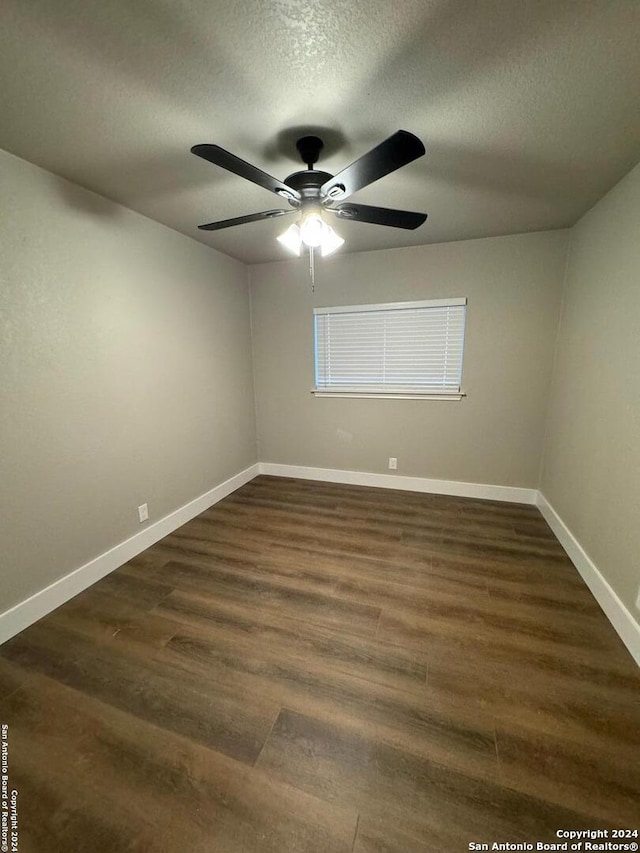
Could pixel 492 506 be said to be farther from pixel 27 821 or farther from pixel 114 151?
pixel 114 151

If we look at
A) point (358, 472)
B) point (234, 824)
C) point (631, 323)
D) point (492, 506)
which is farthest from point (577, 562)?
point (234, 824)

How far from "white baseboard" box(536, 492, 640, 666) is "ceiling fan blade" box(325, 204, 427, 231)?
2223mm

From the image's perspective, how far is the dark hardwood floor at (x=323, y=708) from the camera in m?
0.98

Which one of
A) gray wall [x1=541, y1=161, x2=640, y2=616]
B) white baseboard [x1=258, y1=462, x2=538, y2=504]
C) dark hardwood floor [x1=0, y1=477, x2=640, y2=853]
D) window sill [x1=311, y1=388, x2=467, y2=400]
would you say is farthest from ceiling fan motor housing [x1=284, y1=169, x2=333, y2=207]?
white baseboard [x1=258, y1=462, x2=538, y2=504]

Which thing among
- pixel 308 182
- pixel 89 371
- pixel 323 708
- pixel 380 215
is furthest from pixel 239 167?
pixel 323 708

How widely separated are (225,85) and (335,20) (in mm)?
466

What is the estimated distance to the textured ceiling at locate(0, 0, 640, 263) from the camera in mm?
945

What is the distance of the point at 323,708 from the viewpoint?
1.29 metres

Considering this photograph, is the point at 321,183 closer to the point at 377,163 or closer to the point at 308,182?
the point at 308,182

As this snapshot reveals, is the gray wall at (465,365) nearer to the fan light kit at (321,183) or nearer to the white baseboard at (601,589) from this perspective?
the white baseboard at (601,589)

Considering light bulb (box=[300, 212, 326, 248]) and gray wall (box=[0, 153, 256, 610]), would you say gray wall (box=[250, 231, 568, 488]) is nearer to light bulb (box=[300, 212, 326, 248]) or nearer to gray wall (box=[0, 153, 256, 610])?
gray wall (box=[0, 153, 256, 610])

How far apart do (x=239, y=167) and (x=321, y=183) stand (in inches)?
16.9

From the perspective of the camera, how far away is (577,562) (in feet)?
6.91

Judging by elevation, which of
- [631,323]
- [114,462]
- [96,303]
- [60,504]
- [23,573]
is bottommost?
[23,573]
